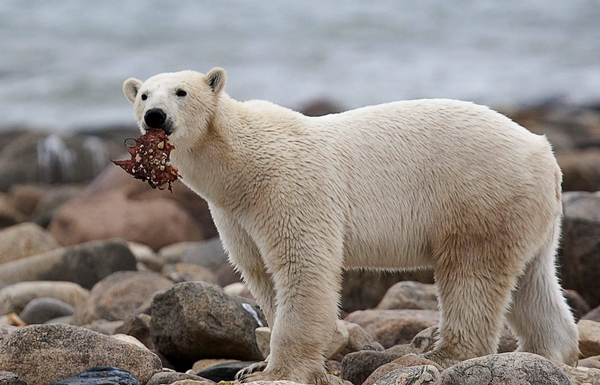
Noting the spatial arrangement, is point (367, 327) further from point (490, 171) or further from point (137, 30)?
point (137, 30)

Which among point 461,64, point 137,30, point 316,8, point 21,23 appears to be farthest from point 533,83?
point 21,23

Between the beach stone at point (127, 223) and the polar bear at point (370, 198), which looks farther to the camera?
the beach stone at point (127, 223)

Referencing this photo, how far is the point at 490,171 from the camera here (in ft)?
19.4

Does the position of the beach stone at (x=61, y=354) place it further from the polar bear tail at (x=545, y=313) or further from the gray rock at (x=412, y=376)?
the polar bear tail at (x=545, y=313)

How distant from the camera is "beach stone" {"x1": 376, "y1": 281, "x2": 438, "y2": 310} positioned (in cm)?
824

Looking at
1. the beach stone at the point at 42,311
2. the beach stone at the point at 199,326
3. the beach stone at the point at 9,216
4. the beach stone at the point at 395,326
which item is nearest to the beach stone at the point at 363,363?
the beach stone at the point at 199,326

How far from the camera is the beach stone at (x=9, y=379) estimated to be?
5.04 metres

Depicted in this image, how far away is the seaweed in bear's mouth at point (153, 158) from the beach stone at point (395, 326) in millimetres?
2663

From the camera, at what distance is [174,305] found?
259 inches

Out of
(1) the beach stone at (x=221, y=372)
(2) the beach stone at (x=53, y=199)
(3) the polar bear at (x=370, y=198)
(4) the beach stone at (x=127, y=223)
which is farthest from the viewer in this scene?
(2) the beach stone at (x=53, y=199)

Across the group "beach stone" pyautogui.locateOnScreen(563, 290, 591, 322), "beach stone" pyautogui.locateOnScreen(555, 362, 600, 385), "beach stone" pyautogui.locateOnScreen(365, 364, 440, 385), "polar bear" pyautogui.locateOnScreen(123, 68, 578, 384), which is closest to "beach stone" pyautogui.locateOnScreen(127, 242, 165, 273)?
"beach stone" pyautogui.locateOnScreen(563, 290, 591, 322)

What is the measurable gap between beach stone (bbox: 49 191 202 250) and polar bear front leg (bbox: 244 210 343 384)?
919 centimetres

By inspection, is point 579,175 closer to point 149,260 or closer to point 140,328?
point 149,260

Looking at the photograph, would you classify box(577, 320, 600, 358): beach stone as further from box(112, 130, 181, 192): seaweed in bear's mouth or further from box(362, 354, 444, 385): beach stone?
box(112, 130, 181, 192): seaweed in bear's mouth
